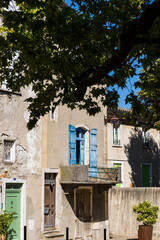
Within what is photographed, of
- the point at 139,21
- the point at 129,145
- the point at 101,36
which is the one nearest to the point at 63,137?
the point at 129,145

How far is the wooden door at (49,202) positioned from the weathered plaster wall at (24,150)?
1.84ft

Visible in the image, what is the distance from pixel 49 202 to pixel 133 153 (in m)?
11.2

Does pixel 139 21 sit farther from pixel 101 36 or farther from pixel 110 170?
pixel 110 170

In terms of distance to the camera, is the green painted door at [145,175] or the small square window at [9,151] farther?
the green painted door at [145,175]

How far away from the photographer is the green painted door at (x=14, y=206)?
17656 millimetres

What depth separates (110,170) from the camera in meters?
21.4

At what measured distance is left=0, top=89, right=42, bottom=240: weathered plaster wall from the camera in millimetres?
17812

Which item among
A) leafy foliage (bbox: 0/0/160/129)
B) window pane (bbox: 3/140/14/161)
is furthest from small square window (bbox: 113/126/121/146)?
leafy foliage (bbox: 0/0/160/129)

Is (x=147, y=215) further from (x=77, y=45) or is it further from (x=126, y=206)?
(x=77, y=45)

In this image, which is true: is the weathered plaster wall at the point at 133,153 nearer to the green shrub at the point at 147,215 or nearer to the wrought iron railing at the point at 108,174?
the wrought iron railing at the point at 108,174

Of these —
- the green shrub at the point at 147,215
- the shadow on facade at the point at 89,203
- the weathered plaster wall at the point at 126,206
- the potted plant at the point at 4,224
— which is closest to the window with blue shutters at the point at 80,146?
the shadow on facade at the point at 89,203

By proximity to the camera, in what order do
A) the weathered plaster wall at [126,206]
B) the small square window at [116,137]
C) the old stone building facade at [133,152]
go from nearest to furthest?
the weathered plaster wall at [126,206], the old stone building facade at [133,152], the small square window at [116,137]

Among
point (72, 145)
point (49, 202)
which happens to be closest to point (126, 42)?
point (49, 202)

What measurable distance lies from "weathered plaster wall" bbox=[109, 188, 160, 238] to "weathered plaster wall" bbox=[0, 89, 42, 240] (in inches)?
253
